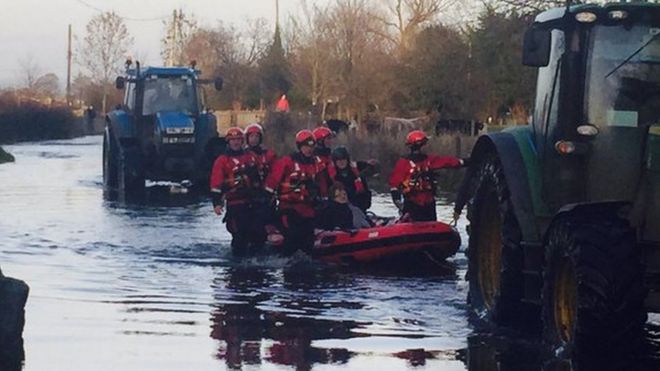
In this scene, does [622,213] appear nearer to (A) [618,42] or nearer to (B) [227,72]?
(A) [618,42]

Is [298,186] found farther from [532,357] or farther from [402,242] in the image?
[532,357]

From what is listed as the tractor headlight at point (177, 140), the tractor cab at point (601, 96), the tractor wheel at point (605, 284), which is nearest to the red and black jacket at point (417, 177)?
the tractor cab at point (601, 96)

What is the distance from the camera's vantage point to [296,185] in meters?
17.8

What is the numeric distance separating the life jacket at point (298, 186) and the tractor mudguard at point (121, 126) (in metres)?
14.1

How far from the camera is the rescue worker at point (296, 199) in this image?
17719 millimetres

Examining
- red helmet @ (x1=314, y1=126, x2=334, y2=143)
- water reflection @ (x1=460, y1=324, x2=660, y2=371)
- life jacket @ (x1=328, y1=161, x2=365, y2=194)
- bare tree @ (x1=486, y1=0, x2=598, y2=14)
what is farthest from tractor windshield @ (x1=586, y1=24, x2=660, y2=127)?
bare tree @ (x1=486, y1=0, x2=598, y2=14)

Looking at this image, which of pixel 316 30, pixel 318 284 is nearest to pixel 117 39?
pixel 316 30

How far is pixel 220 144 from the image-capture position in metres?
30.6

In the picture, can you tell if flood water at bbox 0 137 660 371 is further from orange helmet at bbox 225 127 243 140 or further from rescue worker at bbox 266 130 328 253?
orange helmet at bbox 225 127 243 140

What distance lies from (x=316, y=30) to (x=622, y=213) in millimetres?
51877

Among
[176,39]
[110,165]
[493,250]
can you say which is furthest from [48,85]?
[493,250]

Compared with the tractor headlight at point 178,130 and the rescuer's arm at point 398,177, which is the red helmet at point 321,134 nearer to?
the rescuer's arm at point 398,177

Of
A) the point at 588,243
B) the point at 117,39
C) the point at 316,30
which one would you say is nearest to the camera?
the point at 588,243

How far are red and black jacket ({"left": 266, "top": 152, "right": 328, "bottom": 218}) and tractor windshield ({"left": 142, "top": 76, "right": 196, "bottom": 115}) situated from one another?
1377 centimetres
